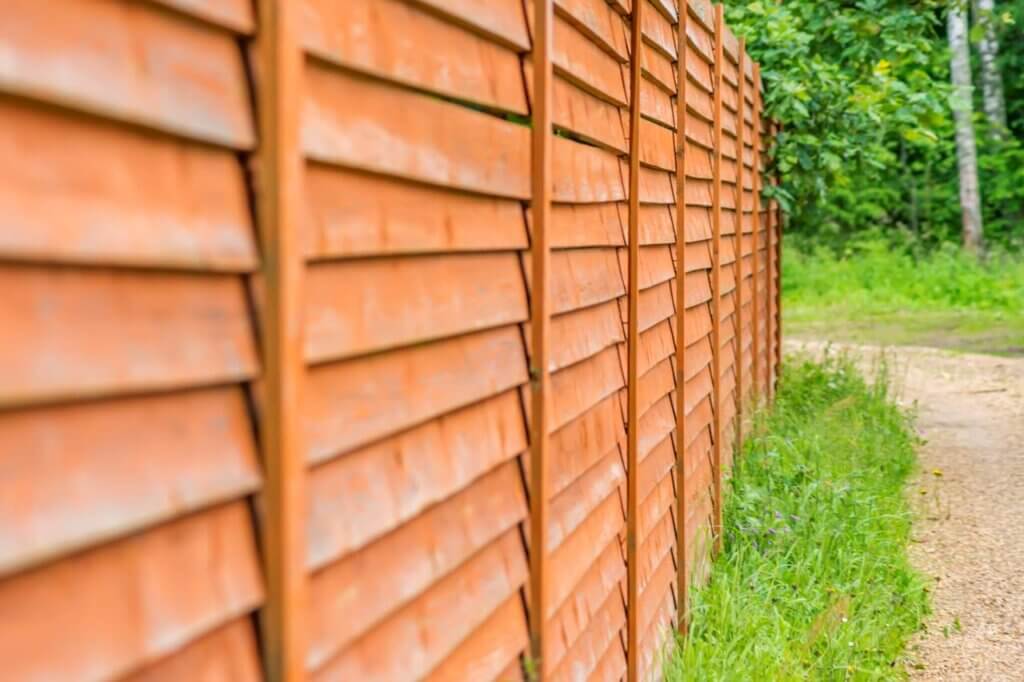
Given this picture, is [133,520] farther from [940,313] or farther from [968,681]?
[940,313]

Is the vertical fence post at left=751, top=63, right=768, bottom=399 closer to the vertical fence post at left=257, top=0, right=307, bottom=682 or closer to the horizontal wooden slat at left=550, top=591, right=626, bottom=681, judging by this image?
the horizontal wooden slat at left=550, top=591, right=626, bottom=681

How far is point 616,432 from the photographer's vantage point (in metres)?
3.49

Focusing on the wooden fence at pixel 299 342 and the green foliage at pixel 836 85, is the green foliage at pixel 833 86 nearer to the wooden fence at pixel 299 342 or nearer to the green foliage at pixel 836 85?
the green foliage at pixel 836 85

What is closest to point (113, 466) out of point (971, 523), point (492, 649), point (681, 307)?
point (492, 649)

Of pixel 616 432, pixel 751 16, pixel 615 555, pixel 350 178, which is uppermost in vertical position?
pixel 751 16

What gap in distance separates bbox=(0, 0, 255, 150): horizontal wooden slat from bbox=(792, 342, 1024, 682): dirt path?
13.7ft

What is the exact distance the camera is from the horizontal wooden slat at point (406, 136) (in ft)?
4.93

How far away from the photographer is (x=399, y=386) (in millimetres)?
1743

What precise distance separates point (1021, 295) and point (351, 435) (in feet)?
62.4

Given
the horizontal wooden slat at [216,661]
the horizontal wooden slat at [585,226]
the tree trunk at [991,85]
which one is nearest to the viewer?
the horizontal wooden slat at [216,661]

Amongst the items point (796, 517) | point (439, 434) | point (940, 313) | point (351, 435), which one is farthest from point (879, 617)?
point (940, 313)

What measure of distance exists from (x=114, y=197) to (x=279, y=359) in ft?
0.93

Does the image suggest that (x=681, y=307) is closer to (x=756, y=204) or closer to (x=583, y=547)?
(x=583, y=547)

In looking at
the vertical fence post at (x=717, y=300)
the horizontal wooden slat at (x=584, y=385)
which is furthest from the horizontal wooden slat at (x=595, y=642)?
the vertical fence post at (x=717, y=300)
